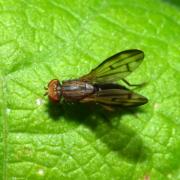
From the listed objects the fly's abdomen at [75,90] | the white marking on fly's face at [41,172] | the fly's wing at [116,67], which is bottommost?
the white marking on fly's face at [41,172]

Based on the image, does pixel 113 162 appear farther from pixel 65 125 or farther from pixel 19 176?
pixel 19 176

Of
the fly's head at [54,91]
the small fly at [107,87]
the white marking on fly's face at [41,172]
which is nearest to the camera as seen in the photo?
the white marking on fly's face at [41,172]

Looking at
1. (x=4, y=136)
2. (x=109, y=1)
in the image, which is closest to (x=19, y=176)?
(x=4, y=136)

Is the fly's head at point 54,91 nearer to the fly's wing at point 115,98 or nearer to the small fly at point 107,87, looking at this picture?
the small fly at point 107,87

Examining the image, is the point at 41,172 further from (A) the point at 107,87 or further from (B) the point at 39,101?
(A) the point at 107,87

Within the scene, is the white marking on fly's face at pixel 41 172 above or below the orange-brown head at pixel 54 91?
below

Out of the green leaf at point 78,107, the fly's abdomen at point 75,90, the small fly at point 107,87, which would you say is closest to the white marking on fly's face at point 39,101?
the green leaf at point 78,107
